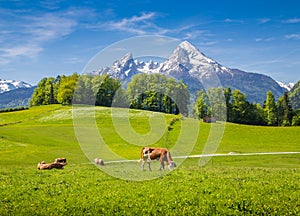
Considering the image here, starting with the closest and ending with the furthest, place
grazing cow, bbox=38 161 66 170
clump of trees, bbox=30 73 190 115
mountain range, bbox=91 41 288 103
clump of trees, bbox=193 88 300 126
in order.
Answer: mountain range, bbox=91 41 288 103 → clump of trees, bbox=30 73 190 115 → grazing cow, bbox=38 161 66 170 → clump of trees, bbox=193 88 300 126

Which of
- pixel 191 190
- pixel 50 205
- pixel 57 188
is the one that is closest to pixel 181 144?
pixel 191 190

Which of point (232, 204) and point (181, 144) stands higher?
point (181, 144)

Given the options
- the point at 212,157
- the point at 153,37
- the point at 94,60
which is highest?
the point at 153,37

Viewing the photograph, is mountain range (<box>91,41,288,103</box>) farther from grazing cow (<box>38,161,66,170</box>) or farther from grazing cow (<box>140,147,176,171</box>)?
grazing cow (<box>38,161,66,170</box>)

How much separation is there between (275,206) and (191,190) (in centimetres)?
462

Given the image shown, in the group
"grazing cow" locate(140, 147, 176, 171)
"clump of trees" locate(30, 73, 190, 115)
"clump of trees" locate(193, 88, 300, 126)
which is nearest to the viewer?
"clump of trees" locate(30, 73, 190, 115)

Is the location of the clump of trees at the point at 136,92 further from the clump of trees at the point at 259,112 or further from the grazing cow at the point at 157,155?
the clump of trees at the point at 259,112

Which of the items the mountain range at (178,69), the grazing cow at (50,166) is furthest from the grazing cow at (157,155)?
the grazing cow at (50,166)

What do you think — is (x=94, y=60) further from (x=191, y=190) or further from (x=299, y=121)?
(x=299, y=121)

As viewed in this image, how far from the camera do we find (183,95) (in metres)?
30.1

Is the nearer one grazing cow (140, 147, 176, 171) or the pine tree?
grazing cow (140, 147, 176, 171)

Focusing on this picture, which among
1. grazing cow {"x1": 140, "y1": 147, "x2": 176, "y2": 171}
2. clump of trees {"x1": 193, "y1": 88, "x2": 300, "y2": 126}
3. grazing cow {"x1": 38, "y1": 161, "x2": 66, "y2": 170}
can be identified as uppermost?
clump of trees {"x1": 193, "y1": 88, "x2": 300, "y2": 126}

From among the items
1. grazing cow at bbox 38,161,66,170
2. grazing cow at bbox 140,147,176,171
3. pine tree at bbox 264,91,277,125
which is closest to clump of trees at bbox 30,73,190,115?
grazing cow at bbox 140,147,176,171

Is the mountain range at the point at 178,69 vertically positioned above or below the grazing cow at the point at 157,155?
above
